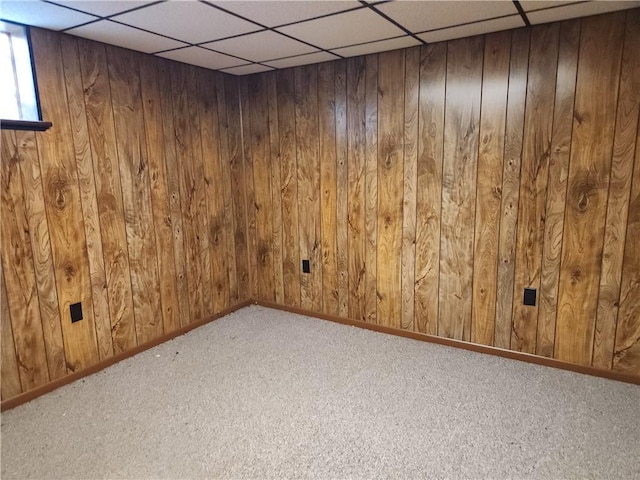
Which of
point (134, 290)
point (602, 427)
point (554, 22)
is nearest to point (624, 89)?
point (554, 22)

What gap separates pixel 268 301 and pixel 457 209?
1904 mm

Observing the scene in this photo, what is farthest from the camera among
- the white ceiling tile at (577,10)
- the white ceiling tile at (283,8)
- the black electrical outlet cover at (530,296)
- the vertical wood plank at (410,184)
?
the vertical wood plank at (410,184)

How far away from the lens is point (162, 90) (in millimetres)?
2955

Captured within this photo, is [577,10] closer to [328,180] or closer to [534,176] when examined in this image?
[534,176]

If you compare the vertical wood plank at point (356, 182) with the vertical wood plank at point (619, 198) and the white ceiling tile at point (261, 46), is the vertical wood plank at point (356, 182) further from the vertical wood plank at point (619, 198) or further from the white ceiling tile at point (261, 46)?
the vertical wood plank at point (619, 198)

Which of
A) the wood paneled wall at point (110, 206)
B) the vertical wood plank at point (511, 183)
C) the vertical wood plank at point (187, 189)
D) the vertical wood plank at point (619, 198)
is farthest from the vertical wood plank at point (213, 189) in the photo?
the vertical wood plank at point (619, 198)

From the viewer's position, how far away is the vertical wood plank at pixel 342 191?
3.08 metres

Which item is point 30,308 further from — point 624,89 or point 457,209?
point 624,89

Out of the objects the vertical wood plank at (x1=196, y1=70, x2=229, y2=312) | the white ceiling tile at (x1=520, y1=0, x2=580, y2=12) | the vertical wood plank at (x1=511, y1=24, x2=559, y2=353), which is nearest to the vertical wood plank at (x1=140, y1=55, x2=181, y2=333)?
the vertical wood plank at (x1=196, y1=70, x2=229, y2=312)

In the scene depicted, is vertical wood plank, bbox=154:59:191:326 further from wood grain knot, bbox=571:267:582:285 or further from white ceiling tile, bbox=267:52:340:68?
wood grain knot, bbox=571:267:582:285

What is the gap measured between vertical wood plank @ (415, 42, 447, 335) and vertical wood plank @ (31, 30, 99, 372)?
2.20 meters

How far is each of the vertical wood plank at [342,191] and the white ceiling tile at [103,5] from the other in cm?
151

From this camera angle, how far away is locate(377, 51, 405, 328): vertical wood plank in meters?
2.88

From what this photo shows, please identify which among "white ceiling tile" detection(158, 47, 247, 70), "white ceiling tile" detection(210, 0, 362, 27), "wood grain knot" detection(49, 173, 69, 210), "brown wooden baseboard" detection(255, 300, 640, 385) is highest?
"white ceiling tile" detection(158, 47, 247, 70)
